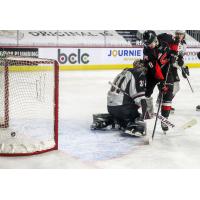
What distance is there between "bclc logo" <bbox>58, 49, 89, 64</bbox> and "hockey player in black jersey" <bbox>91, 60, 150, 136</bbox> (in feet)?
9.55

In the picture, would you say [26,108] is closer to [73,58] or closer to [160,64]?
[160,64]

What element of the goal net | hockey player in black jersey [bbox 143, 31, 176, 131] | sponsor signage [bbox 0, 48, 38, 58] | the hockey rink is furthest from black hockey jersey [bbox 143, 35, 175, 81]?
sponsor signage [bbox 0, 48, 38, 58]

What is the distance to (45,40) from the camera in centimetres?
581

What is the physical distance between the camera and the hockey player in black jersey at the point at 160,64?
9.72 feet

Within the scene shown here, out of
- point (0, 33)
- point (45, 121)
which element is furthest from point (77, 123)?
point (0, 33)

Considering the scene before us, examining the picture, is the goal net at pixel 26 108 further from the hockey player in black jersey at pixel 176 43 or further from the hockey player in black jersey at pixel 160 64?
the hockey player in black jersey at pixel 176 43

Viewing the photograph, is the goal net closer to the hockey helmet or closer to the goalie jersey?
the goalie jersey

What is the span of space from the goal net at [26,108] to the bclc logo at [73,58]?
6.74 feet

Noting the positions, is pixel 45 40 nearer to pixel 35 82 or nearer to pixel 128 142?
pixel 35 82

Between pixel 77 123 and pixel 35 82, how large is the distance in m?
0.47

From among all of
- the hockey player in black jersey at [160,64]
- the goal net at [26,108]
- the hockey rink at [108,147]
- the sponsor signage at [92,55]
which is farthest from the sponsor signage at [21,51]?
the hockey player in black jersey at [160,64]

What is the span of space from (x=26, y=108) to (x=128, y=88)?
1.06 meters

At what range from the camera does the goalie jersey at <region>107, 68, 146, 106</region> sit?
301 cm

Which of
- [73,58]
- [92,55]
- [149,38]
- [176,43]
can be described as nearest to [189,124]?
[176,43]
